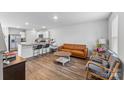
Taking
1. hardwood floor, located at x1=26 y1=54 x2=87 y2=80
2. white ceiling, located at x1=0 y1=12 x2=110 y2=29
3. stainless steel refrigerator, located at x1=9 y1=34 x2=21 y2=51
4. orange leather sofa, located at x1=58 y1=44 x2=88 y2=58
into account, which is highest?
white ceiling, located at x1=0 y1=12 x2=110 y2=29

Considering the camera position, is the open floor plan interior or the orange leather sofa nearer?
the open floor plan interior

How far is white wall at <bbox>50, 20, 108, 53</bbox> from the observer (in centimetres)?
475

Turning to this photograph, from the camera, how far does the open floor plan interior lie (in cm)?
192

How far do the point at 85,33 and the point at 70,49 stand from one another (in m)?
1.46

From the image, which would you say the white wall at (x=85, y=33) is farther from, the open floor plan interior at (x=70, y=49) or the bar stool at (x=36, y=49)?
the bar stool at (x=36, y=49)

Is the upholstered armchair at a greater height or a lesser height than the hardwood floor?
greater

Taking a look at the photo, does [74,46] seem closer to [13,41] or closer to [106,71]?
[106,71]

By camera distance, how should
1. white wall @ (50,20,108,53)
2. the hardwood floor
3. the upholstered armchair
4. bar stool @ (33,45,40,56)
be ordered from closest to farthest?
1. the upholstered armchair
2. the hardwood floor
3. white wall @ (50,20,108,53)
4. bar stool @ (33,45,40,56)

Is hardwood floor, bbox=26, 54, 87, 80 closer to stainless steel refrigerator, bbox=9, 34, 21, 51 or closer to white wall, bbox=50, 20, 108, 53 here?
Answer: white wall, bbox=50, 20, 108, 53

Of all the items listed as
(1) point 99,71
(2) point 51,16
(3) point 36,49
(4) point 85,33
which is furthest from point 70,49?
(1) point 99,71

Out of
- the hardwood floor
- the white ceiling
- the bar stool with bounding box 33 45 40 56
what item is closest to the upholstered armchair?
the hardwood floor

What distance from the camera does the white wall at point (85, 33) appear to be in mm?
4748

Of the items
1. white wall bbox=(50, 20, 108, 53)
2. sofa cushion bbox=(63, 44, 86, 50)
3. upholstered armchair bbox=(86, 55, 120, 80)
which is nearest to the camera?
upholstered armchair bbox=(86, 55, 120, 80)
